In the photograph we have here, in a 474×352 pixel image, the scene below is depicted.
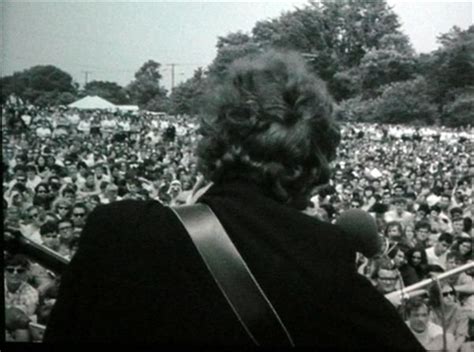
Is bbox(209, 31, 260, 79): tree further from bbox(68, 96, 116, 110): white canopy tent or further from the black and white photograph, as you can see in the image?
bbox(68, 96, 116, 110): white canopy tent

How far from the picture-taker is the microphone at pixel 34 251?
4.68 ft

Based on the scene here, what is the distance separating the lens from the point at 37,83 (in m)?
1.99

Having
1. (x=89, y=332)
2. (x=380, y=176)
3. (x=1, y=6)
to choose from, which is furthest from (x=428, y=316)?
(x=1, y=6)

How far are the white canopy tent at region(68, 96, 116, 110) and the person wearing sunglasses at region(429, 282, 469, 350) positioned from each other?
1.15m

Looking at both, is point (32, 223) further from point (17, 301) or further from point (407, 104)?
point (407, 104)

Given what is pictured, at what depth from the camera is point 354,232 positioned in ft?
4.58

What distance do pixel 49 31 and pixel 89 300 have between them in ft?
4.10

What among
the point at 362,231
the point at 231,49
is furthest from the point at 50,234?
the point at 362,231

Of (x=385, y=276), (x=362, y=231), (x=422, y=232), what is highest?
(x=362, y=231)

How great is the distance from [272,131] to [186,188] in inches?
33.8

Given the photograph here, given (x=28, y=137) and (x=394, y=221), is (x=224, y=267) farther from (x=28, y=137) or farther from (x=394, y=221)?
(x=28, y=137)

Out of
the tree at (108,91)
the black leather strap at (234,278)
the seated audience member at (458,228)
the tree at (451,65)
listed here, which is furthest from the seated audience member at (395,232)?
the black leather strap at (234,278)

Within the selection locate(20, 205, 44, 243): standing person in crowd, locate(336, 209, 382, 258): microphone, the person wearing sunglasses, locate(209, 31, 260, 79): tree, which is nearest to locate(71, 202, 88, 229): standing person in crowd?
locate(20, 205, 44, 243): standing person in crowd

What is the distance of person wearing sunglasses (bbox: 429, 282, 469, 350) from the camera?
6.12 ft
